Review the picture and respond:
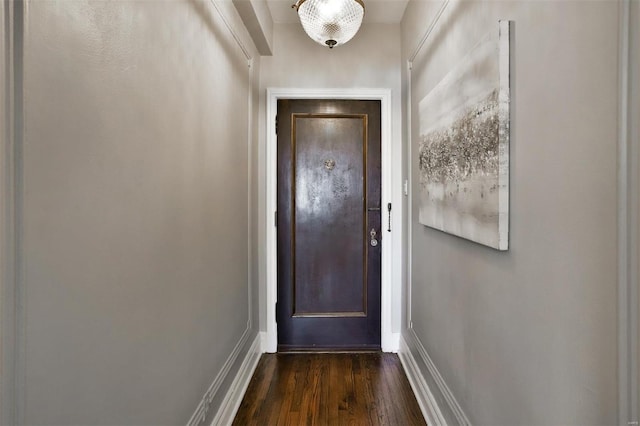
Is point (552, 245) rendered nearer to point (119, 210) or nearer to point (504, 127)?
point (504, 127)

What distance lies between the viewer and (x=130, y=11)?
105 cm

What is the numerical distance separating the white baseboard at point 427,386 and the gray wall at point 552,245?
0.15 metres

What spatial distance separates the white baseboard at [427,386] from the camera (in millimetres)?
1632

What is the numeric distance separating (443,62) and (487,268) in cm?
106

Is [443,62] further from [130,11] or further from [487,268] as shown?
[130,11]

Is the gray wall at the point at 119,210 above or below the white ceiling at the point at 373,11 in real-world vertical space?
below

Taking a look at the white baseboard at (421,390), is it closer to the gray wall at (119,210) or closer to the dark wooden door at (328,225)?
the dark wooden door at (328,225)

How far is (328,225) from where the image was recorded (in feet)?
9.43

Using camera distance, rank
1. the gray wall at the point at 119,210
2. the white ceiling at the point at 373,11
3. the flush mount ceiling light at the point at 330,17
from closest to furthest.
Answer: the gray wall at the point at 119,210
the flush mount ceiling light at the point at 330,17
the white ceiling at the point at 373,11

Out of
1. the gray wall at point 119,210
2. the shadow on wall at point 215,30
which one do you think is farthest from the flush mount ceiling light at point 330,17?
the gray wall at point 119,210

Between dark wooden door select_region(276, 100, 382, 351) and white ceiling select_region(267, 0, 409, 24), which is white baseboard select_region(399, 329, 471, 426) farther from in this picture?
white ceiling select_region(267, 0, 409, 24)

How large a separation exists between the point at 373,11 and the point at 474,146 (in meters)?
1.78

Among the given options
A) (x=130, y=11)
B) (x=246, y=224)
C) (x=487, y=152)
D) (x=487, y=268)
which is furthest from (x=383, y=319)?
(x=130, y=11)

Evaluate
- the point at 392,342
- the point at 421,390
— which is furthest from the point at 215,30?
the point at 392,342
